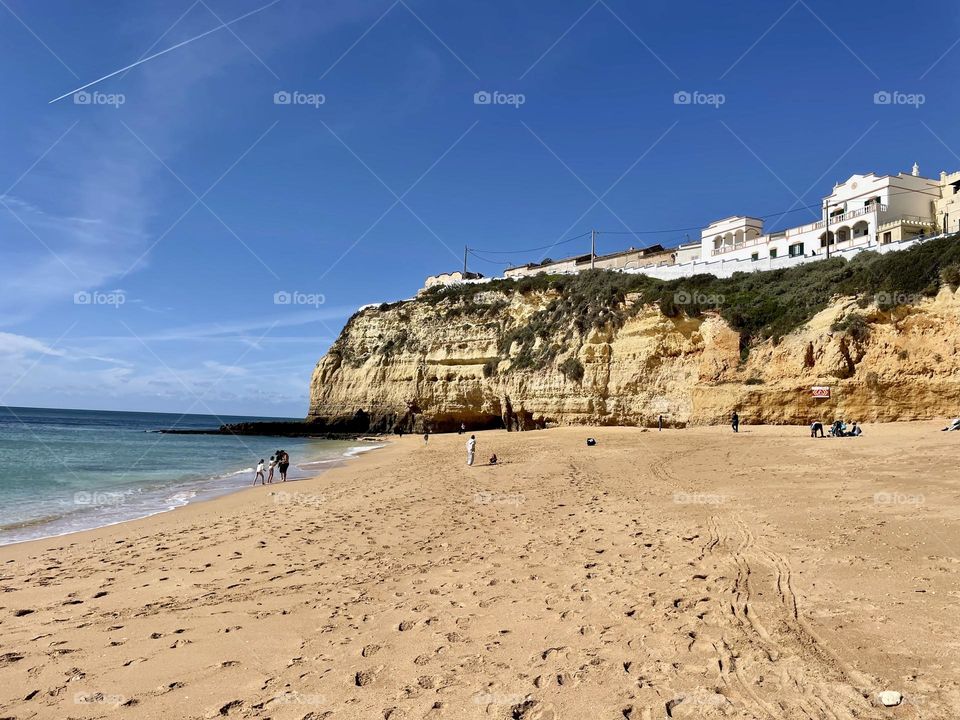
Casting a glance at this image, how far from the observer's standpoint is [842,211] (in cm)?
4194

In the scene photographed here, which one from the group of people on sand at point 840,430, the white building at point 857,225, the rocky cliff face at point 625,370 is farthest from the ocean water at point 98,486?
the white building at point 857,225

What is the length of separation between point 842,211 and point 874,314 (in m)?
22.9

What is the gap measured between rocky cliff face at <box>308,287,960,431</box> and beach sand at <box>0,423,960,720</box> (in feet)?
44.3

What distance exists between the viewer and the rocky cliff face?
22828mm

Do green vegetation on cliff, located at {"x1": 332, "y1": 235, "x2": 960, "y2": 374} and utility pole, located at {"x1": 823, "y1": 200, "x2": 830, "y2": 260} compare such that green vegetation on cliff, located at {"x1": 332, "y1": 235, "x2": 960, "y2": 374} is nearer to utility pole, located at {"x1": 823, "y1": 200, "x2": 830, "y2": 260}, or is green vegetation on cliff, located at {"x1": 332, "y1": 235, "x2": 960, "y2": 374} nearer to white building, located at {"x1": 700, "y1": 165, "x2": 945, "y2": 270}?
white building, located at {"x1": 700, "y1": 165, "x2": 945, "y2": 270}

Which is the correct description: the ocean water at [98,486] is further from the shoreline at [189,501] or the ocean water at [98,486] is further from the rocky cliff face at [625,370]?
the rocky cliff face at [625,370]

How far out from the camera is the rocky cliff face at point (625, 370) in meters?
22.8

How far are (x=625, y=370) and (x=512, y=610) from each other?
2877cm

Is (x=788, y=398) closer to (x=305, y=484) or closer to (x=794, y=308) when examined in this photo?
(x=794, y=308)

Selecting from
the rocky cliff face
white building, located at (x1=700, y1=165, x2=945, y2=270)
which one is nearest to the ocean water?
the rocky cliff face

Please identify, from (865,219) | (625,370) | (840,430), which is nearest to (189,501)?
(840,430)

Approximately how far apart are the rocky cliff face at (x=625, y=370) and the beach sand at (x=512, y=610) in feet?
44.3

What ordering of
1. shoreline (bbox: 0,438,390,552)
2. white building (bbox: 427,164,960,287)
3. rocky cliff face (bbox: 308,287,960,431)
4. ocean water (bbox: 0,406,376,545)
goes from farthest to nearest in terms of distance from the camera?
1. white building (bbox: 427,164,960,287)
2. rocky cliff face (bbox: 308,287,960,431)
3. ocean water (bbox: 0,406,376,545)
4. shoreline (bbox: 0,438,390,552)

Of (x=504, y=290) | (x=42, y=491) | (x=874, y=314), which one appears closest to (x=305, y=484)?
(x=42, y=491)
